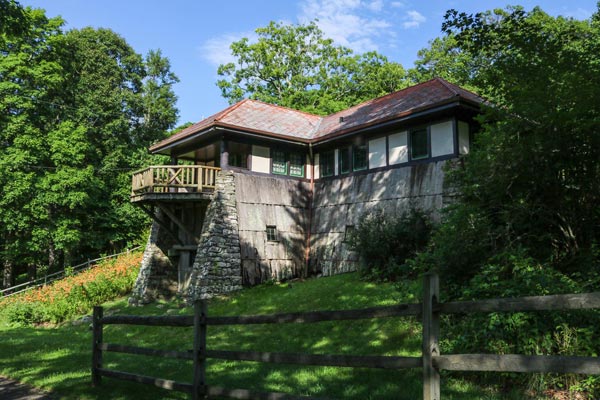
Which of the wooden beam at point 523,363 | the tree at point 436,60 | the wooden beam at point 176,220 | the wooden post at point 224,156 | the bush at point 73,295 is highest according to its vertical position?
the tree at point 436,60

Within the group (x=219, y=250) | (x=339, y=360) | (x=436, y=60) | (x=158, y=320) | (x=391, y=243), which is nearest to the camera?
(x=339, y=360)

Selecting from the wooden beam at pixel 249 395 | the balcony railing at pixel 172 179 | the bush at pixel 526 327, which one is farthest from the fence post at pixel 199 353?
the balcony railing at pixel 172 179

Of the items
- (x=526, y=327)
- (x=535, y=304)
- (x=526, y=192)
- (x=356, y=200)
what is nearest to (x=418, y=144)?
(x=356, y=200)

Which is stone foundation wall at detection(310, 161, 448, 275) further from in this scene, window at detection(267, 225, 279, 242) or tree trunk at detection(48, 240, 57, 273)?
tree trunk at detection(48, 240, 57, 273)

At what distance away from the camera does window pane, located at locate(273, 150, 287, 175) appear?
21.3 m

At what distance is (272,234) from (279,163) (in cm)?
325

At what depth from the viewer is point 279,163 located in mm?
21438

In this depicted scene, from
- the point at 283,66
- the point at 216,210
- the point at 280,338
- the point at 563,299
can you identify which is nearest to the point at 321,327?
the point at 280,338

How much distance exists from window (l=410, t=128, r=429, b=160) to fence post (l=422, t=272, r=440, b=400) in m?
13.9

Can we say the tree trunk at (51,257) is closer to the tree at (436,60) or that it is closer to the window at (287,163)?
the window at (287,163)

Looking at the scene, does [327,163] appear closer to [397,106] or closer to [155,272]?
[397,106]

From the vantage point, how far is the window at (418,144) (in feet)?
58.6

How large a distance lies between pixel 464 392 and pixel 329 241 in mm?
14140

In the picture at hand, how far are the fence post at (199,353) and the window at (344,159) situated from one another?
1531 centimetres
